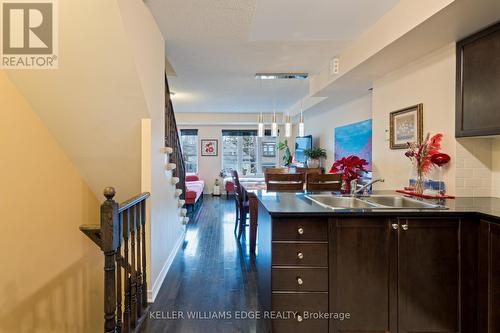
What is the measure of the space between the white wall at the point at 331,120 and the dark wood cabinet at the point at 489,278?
9.22ft

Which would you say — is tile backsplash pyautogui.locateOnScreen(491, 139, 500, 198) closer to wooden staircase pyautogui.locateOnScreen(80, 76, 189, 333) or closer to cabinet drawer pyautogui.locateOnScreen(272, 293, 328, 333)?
cabinet drawer pyautogui.locateOnScreen(272, 293, 328, 333)

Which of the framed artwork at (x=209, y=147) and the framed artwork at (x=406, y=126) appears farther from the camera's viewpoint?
the framed artwork at (x=209, y=147)

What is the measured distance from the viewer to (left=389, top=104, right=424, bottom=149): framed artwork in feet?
8.58

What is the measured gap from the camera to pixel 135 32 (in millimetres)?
2039

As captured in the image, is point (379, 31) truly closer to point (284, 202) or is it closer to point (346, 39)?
point (346, 39)

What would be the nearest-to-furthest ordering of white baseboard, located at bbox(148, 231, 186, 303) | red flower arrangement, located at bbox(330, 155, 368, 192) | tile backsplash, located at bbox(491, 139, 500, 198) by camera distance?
tile backsplash, located at bbox(491, 139, 500, 198), white baseboard, located at bbox(148, 231, 186, 303), red flower arrangement, located at bbox(330, 155, 368, 192)

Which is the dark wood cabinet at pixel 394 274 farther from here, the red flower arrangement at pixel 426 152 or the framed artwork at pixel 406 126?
the framed artwork at pixel 406 126

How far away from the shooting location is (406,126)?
2795 millimetres

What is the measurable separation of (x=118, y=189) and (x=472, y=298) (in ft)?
10.8

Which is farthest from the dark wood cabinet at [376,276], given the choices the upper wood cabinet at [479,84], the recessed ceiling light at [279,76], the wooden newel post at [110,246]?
the recessed ceiling light at [279,76]

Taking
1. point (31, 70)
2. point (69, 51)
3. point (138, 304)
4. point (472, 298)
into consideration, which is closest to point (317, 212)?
point (472, 298)

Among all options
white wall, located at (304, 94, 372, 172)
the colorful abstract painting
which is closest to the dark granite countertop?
the colorful abstract painting

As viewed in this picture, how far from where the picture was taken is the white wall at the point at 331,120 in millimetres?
4361

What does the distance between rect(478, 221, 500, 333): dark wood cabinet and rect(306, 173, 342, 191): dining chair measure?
57.3 inches
